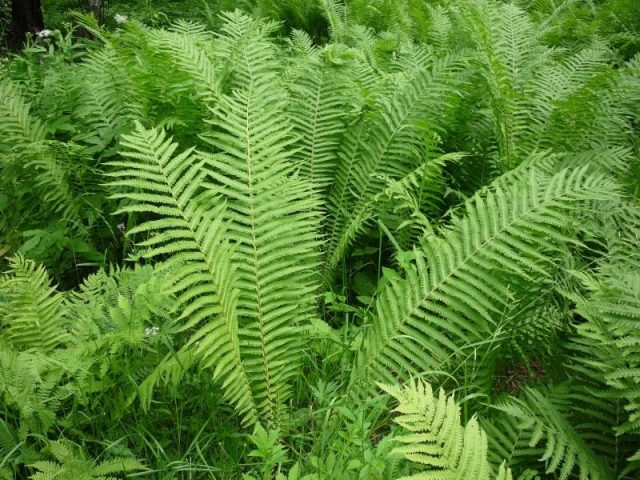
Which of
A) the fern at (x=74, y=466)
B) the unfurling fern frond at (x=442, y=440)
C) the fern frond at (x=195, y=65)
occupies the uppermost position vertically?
the fern frond at (x=195, y=65)

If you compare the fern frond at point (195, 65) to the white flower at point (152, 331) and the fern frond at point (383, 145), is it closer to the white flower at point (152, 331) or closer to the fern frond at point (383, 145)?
the fern frond at point (383, 145)

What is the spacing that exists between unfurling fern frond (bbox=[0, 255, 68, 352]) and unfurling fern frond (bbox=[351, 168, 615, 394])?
1007mm

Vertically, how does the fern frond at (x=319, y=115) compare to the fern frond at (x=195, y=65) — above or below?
below

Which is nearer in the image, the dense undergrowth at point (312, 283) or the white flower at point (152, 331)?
the dense undergrowth at point (312, 283)

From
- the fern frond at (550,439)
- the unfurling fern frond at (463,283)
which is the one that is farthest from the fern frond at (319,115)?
the fern frond at (550,439)

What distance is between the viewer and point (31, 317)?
6.01 feet

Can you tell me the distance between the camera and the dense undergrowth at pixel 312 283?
1.56m

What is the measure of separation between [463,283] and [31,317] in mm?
1428

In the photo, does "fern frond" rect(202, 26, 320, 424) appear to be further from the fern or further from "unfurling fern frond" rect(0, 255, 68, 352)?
"unfurling fern frond" rect(0, 255, 68, 352)

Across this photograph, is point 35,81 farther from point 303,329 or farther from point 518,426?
point 518,426

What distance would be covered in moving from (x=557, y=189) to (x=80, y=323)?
1647mm

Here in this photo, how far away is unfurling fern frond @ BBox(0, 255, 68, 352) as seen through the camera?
183 centimetres

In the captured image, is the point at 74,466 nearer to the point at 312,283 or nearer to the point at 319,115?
the point at 312,283

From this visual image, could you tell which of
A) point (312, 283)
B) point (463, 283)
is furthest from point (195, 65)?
point (463, 283)
